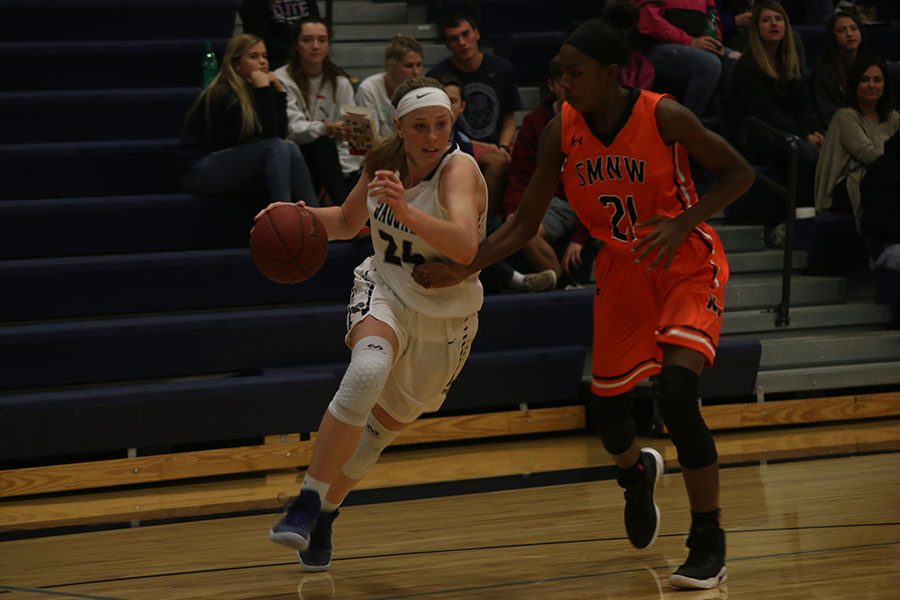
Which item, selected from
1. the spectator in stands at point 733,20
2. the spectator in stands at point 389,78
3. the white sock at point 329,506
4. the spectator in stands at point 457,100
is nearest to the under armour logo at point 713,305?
the white sock at point 329,506

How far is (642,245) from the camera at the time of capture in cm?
384

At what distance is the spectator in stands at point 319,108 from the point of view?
703 cm

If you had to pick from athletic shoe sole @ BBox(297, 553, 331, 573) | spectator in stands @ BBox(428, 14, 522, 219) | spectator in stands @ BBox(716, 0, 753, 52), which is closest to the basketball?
athletic shoe sole @ BBox(297, 553, 331, 573)

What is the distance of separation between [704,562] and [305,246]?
5.15ft

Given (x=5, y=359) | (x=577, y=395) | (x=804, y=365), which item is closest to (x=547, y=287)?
(x=577, y=395)

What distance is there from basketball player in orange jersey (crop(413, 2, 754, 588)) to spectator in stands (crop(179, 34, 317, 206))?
9.26 feet

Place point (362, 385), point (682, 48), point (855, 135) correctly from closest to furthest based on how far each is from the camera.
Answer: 1. point (362, 385)
2. point (855, 135)
3. point (682, 48)

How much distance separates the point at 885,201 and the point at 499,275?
222 cm

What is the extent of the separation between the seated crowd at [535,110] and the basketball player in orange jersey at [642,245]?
279 centimetres

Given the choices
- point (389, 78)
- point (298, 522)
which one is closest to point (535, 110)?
point (389, 78)

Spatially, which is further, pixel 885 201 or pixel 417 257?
pixel 885 201

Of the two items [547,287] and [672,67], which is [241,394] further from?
[672,67]

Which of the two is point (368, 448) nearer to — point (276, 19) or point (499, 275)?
point (499, 275)

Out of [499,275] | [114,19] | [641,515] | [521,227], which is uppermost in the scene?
[521,227]
